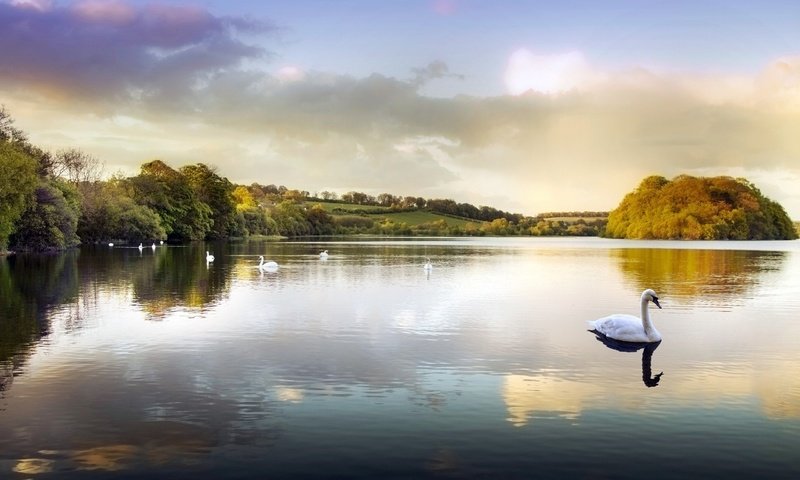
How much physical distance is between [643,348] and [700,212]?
146m

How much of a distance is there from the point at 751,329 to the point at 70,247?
76.3 m

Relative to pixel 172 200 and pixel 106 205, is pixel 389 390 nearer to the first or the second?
pixel 106 205

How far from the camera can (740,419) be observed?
11789 millimetres

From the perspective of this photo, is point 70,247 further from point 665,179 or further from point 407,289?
point 665,179

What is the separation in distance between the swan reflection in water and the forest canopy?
462 feet

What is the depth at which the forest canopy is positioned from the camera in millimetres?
151375

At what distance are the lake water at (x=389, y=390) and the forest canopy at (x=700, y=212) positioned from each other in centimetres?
13199

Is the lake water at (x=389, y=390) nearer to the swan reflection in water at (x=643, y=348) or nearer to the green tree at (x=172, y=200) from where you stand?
the swan reflection in water at (x=643, y=348)

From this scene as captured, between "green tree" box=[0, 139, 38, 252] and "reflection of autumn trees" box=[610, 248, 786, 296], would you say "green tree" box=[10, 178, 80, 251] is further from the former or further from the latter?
"reflection of autumn trees" box=[610, 248, 786, 296]

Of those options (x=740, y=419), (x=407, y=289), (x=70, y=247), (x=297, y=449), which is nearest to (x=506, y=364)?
(x=740, y=419)

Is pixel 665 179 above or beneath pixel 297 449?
above

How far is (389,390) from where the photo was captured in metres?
13.6

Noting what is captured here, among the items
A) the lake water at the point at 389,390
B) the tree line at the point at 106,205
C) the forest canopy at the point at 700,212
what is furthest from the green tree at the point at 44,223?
the forest canopy at the point at 700,212

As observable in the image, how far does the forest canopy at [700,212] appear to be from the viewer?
151m
